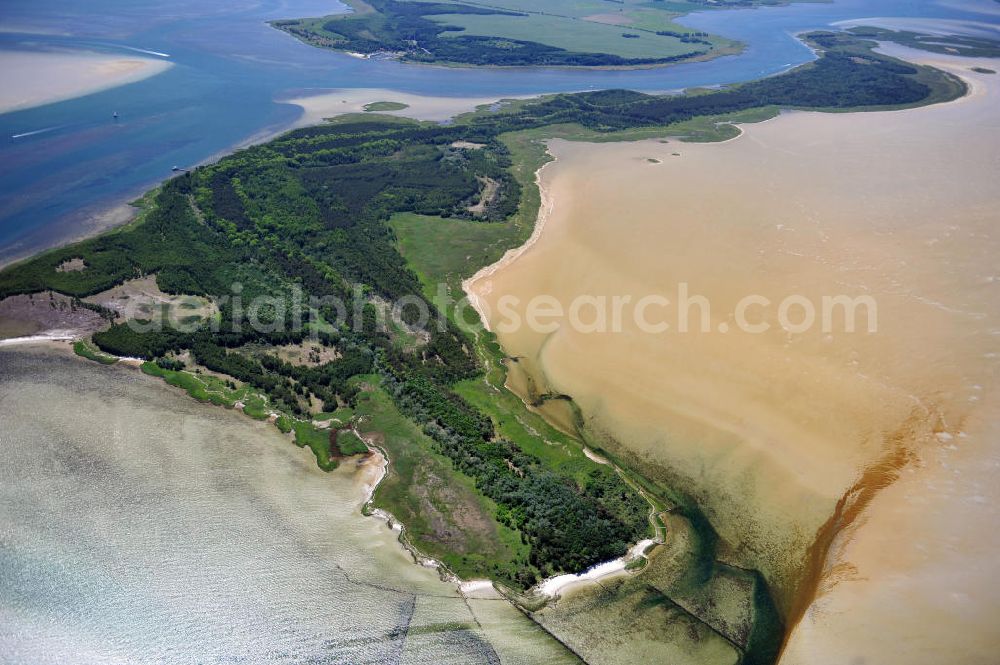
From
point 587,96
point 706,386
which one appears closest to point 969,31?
point 587,96

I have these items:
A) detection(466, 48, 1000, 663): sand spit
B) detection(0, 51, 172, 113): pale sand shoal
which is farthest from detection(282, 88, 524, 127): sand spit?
detection(466, 48, 1000, 663): sand spit

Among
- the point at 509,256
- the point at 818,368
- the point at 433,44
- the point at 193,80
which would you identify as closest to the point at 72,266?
the point at 509,256

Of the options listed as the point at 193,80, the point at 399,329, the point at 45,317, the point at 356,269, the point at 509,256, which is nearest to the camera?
the point at 45,317

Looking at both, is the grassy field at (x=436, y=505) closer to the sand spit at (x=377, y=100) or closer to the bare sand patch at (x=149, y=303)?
the bare sand patch at (x=149, y=303)

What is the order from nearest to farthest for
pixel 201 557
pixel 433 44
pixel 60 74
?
pixel 201 557
pixel 60 74
pixel 433 44

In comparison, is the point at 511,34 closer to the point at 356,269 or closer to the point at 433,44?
the point at 433,44

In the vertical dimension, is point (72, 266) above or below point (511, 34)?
below

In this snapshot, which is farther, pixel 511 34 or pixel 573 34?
pixel 573 34

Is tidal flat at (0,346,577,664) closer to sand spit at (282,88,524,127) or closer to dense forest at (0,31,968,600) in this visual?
dense forest at (0,31,968,600)
